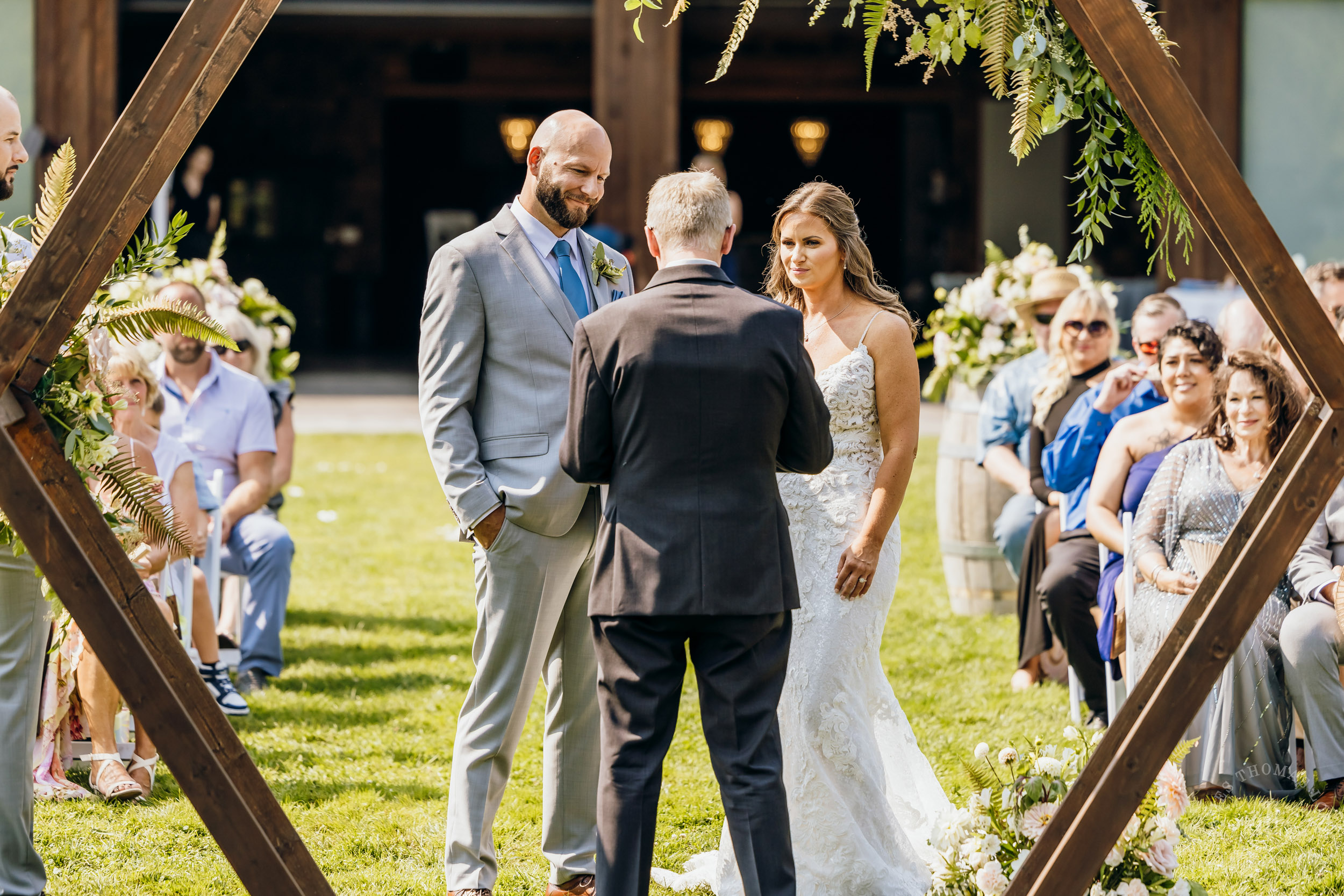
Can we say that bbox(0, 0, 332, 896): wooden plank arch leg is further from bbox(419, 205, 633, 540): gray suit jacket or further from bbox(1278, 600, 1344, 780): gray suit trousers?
bbox(1278, 600, 1344, 780): gray suit trousers

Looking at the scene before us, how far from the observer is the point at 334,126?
19438 mm

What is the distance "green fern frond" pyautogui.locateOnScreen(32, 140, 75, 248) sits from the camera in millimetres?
3084

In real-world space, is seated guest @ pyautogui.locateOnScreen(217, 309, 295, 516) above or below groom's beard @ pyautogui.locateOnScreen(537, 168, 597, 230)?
below

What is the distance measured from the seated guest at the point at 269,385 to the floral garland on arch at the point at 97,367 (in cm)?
290

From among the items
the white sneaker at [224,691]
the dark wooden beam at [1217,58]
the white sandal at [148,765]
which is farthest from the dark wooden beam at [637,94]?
the white sandal at [148,765]

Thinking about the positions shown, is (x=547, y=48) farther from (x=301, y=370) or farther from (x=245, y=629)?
(x=245, y=629)

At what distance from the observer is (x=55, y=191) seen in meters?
3.09

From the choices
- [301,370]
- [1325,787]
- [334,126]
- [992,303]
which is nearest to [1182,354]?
[1325,787]

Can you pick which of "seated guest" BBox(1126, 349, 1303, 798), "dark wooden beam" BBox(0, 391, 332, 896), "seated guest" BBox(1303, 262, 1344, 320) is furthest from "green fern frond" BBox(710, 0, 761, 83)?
"seated guest" BBox(1303, 262, 1344, 320)

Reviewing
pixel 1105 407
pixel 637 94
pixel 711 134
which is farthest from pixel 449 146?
pixel 1105 407

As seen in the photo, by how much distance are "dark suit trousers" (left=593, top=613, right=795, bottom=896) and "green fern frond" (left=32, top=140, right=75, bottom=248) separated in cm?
152

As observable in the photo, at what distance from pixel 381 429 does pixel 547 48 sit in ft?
20.4

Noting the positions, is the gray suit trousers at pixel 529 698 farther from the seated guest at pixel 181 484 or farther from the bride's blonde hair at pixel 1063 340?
the bride's blonde hair at pixel 1063 340

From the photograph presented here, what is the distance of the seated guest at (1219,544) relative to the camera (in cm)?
446
